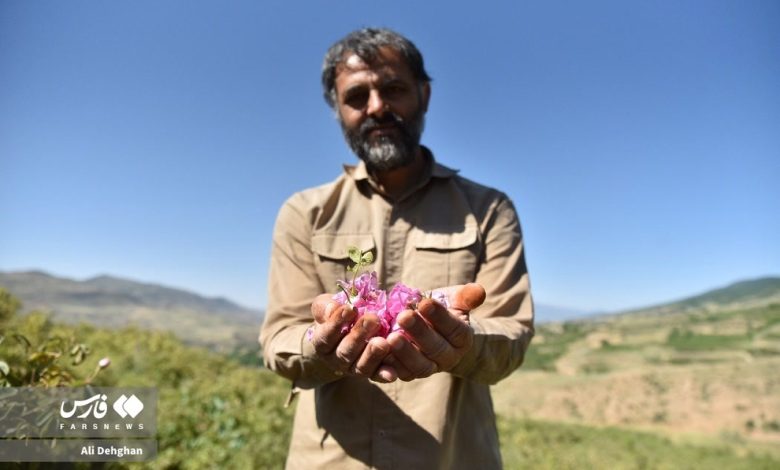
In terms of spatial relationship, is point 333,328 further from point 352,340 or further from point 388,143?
point 388,143

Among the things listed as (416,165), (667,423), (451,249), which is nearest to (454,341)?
(451,249)

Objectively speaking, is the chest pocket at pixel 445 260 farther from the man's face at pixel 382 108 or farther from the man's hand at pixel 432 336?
the man's hand at pixel 432 336

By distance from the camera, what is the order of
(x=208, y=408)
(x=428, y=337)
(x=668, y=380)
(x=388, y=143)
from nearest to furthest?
(x=428, y=337) → (x=388, y=143) → (x=208, y=408) → (x=668, y=380)

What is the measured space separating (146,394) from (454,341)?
1655 mm

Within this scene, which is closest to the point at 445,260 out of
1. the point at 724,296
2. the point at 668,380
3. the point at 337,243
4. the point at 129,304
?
the point at 337,243

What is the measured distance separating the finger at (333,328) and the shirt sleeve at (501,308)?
511 mm

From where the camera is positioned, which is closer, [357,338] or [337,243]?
[357,338]

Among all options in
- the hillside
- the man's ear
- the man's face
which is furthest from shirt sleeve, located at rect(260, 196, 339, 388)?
the hillside

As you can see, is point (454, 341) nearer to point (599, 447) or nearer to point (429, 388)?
point (429, 388)

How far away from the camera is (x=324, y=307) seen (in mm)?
1519

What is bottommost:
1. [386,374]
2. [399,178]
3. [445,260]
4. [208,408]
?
[208,408]

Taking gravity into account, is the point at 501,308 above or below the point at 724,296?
above

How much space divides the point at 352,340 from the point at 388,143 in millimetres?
1202

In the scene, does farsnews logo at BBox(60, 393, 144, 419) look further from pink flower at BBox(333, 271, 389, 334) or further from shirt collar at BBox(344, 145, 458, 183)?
shirt collar at BBox(344, 145, 458, 183)
